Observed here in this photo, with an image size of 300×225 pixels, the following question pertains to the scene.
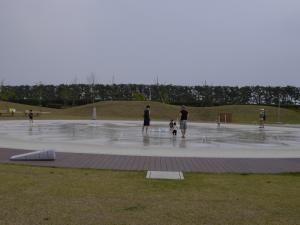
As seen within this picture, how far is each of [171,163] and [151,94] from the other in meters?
80.5

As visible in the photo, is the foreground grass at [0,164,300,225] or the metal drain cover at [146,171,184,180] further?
the metal drain cover at [146,171,184,180]

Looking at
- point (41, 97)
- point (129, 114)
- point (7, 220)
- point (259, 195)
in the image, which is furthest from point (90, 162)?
point (41, 97)

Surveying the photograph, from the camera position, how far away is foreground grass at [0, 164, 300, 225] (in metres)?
6.41

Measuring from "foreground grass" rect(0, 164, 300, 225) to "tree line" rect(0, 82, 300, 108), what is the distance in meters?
75.0

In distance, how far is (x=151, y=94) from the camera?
305 ft

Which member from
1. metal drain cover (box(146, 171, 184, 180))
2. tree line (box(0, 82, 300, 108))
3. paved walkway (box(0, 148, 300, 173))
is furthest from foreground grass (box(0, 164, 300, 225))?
tree line (box(0, 82, 300, 108))

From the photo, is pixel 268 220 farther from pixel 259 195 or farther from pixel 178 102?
pixel 178 102

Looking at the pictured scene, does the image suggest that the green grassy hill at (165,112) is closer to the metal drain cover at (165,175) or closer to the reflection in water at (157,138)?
the reflection in water at (157,138)

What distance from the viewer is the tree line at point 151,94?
85.5 m

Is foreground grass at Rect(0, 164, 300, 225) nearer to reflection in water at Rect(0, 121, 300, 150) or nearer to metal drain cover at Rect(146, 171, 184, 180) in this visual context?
metal drain cover at Rect(146, 171, 184, 180)

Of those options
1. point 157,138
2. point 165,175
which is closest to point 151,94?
point 157,138

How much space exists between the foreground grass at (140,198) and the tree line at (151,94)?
74963 mm

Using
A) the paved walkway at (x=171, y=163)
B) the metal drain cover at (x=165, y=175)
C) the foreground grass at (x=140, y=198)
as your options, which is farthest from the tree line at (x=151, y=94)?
the foreground grass at (x=140, y=198)

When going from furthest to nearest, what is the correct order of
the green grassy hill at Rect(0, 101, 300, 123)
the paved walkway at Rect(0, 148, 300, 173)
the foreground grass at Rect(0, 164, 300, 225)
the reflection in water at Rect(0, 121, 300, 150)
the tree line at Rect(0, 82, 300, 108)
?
the tree line at Rect(0, 82, 300, 108) < the green grassy hill at Rect(0, 101, 300, 123) < the reflection in water at Rect(0, 121, 300, 150) < the paved walkway at Rect(0, 148, 300, 173) < the foreground grass at Rect(0, 164, 300, 225)
